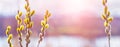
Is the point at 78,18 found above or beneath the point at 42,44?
above

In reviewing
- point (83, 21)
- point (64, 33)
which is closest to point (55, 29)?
point (64, 33)

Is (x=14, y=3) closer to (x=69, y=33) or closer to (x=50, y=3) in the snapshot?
(x=50, y=3)

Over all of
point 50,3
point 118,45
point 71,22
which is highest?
point 50,3

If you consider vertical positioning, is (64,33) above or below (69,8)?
below

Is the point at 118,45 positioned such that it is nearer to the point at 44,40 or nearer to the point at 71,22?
the point at 71,22

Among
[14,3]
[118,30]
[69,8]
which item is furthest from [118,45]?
[14,3]

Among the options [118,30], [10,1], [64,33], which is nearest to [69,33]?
[64,33]
